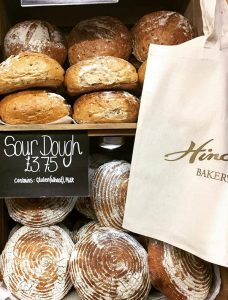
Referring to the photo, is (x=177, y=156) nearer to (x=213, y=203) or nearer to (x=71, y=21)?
(x=213, y=203)

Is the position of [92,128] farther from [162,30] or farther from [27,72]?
[162,30]

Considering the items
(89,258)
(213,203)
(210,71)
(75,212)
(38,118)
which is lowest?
(75,212)

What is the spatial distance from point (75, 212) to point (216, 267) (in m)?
0.60

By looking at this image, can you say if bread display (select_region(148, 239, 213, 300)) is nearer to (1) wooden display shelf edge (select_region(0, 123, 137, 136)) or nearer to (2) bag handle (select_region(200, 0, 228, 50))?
(1) wooden display shelf edge (select_region(0, 123, 137, 136))

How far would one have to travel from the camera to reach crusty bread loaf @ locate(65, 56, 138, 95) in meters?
1.11

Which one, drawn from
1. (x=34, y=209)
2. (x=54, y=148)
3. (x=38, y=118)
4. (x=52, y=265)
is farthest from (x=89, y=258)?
(x=38, y=118)

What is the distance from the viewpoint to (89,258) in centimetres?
114

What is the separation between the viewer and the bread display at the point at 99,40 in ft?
Answer: 4.19

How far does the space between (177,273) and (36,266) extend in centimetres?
43

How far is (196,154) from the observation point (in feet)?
3.36

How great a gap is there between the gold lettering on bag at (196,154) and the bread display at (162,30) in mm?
406

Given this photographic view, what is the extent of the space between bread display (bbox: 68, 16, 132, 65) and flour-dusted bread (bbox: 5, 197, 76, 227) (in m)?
→ 0.50

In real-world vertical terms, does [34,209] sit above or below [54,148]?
below

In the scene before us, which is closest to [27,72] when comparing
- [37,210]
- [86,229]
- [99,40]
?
[99,40]
